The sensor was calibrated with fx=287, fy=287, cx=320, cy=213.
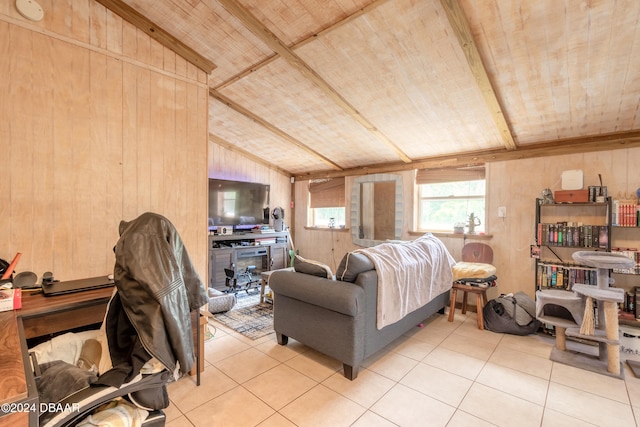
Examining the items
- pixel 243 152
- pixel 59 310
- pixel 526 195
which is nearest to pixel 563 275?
pixel 526 195

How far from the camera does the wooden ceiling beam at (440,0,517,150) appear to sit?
2014mm

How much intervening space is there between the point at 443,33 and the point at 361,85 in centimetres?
92

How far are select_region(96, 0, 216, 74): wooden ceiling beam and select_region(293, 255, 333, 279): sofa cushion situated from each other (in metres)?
2.16

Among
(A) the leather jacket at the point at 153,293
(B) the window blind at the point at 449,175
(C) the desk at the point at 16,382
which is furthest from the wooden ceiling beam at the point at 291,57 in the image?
(C) the desk at the point at 16,382

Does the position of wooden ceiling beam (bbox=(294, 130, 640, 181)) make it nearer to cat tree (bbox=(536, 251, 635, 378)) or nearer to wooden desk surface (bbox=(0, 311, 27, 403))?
cat tree (bbox=(536, 251, 635, 378))

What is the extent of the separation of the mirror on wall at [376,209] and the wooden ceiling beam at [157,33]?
10.2ft

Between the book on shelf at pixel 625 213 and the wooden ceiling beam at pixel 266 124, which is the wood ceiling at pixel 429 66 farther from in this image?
the book on shelf at pixel 625 213

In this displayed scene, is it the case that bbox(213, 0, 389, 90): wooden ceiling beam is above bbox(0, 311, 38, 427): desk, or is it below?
above

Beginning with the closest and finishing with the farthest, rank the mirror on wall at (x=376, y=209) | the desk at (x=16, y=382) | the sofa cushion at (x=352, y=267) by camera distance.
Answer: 1. the desk at (x=16, y=382)
2. the sofa cushion at (x=352, y=267)
3. the mirror on wall at (x=376, y=209)

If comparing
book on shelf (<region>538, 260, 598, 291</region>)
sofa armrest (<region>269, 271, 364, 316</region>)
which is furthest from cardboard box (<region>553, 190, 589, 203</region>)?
sofa armrest (<region>269, 271, 364, 316</region>)

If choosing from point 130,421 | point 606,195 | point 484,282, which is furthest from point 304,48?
point 606,195

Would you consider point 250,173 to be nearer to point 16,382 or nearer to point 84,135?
point 84,135

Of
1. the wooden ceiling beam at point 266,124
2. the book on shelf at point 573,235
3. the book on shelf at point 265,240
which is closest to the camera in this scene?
the book on shelf at point 573,235

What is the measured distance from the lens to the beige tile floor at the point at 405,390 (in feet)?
5.89
